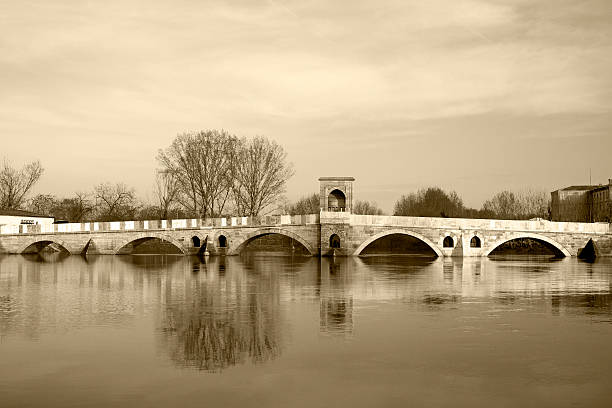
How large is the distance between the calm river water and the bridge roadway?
2033cm

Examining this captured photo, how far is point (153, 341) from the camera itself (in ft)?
32.2

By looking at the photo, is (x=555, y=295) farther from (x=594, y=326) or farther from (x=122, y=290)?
(x=122, y=290)

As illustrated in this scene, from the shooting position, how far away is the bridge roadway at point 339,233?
3772 centimetres

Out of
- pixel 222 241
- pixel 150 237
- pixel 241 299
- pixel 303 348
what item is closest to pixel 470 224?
pixel 222 241

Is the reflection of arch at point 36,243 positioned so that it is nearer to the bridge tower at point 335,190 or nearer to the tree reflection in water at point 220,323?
the bridge tower at point 335,190

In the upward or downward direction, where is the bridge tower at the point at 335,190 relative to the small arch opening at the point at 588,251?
upward

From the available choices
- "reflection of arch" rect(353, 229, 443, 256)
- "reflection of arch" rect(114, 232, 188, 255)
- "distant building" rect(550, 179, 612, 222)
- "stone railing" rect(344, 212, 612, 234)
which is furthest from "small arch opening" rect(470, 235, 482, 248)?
"distant building" rect(550, 179, 612, 222)

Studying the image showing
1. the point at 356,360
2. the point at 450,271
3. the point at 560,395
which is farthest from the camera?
the point at 450,271

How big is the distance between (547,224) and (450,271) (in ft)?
51.6

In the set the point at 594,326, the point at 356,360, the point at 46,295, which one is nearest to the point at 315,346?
the point at 356,360

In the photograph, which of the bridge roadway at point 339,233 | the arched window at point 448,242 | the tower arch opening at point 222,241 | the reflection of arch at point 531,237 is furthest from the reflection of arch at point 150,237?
the reflection of arch at point 531,237

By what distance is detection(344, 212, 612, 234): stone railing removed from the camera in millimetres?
37688

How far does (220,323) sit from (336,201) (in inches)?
1101

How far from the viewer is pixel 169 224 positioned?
42.1 m
